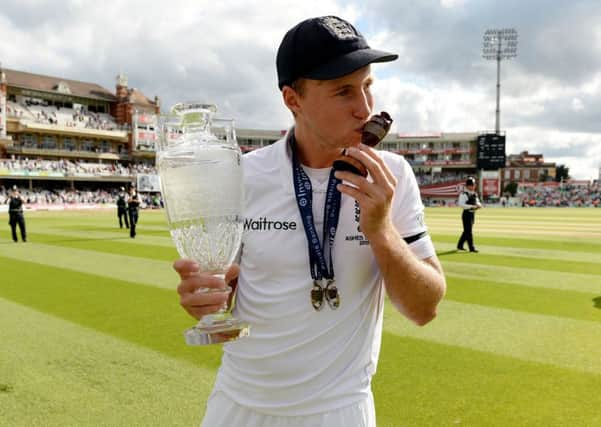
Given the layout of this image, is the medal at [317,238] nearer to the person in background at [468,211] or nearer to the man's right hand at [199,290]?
the man's right hand at [199,290]

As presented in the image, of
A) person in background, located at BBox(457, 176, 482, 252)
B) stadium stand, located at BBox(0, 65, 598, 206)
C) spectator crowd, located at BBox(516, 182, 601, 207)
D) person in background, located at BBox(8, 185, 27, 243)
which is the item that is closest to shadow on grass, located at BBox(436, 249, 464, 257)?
person in background, located at BBox(457, 176, 482, 252)

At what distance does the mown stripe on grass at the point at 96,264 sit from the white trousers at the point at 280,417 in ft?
21.5

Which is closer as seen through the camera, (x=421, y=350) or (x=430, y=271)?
(x=430, y=271)

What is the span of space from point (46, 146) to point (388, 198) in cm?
6759

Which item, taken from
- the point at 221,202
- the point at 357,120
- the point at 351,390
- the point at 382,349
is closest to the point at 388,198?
the point at 357,120

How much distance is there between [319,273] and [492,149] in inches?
2601

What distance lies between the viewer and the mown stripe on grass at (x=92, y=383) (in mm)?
3502

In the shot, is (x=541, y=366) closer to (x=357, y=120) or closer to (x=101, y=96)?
(x=357, y=120)

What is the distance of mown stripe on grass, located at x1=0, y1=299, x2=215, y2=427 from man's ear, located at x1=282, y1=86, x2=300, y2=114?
2621 mm

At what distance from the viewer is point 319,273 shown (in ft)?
5.03

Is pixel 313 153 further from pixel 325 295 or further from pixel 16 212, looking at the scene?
pixel 16 212

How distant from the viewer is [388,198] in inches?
51.6

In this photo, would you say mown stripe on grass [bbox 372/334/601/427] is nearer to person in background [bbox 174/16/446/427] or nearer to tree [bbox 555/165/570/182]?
person in background [bbox 174/16/446/427]

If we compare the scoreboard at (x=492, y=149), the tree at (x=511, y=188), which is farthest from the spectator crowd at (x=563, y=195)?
the tree at (x=511, y=188)
